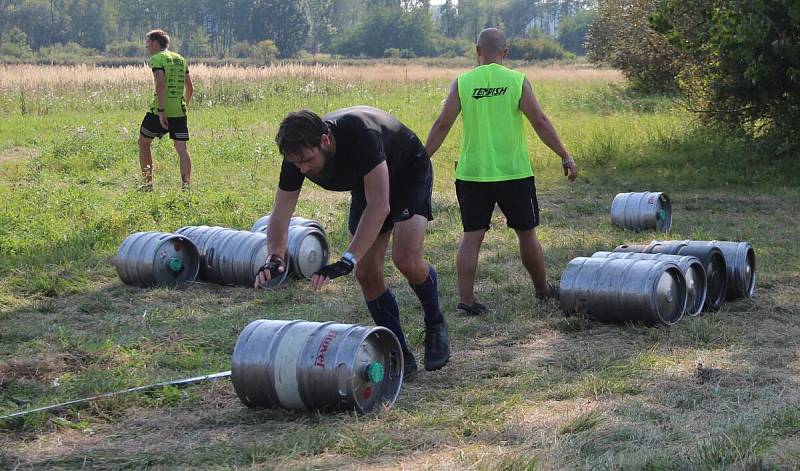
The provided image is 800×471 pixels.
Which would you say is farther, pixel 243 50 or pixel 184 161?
pixel 243 50

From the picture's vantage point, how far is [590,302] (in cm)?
709

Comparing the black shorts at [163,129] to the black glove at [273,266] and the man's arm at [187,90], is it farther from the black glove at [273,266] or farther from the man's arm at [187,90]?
the black glove at [273,266]

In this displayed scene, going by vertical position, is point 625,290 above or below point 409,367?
above

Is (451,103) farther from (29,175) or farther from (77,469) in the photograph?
(29,175)

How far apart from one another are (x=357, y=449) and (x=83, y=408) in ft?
5.46

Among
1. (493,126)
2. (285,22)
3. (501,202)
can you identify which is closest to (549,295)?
(501,202)

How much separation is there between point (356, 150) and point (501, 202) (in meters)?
2.72

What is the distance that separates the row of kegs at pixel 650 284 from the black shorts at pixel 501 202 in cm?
49

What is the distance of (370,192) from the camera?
495cm

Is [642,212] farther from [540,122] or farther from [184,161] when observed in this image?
[184,161]

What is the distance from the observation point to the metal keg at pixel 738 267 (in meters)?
7.77

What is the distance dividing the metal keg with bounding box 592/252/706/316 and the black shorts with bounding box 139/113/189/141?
6936 mm

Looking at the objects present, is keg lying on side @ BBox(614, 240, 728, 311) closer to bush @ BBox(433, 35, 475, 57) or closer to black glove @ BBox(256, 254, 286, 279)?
black glove @ BBox(256, 254, 286, 279)

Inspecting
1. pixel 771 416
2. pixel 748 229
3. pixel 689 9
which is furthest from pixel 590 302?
pixel 689 9
